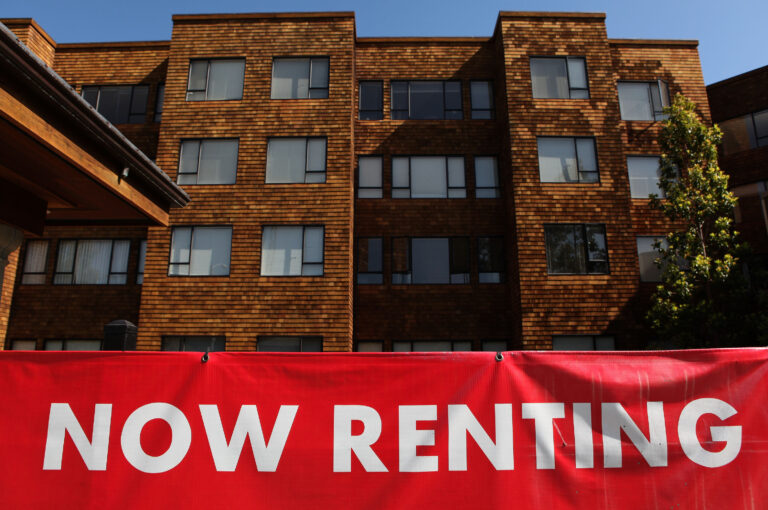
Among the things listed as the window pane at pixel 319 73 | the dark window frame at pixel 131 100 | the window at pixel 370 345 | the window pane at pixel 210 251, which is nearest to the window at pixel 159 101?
the dark window frame at pixel 131 100

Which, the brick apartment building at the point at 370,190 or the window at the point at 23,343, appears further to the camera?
the window at the point at 23,343

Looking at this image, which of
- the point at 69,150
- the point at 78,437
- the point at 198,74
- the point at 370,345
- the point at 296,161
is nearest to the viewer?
the point at 78,437

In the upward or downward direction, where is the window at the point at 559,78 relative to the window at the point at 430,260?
upward

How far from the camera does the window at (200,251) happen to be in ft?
58.1

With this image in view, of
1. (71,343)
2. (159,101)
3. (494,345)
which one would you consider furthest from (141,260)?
(494,345)

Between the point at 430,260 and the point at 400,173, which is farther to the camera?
the point at 400,173

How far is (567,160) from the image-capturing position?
1869 centimetres

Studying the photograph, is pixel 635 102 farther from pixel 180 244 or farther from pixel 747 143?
pixel 180 244

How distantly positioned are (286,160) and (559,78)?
34.6 ft

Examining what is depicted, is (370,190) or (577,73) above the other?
(577,73)

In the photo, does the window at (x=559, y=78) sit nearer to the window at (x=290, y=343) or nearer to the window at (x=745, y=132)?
the window at (x=745, y=132)

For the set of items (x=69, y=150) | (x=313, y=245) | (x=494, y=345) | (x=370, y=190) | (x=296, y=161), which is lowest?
(x=494, y=345)

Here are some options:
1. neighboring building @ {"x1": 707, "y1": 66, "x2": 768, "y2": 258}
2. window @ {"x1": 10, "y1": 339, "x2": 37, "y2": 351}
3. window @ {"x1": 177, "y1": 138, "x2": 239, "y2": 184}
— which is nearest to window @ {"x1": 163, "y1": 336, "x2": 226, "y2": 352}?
window @ {"x1": 10, "y1": 339, "x2": 37, "y2": 351}

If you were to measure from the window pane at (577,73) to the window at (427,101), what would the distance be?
418cm
